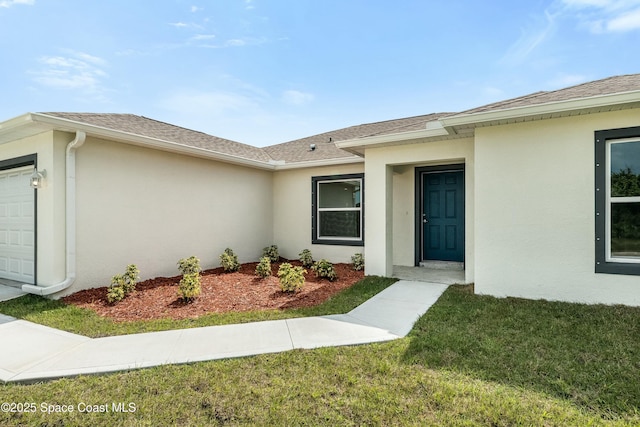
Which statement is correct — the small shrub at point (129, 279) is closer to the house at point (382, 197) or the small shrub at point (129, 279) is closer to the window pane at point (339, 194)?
the house at point (382, 197)

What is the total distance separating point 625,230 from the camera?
187 inches

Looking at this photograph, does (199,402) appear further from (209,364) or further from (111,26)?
(111,26)

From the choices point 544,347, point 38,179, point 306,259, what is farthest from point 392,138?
point 38,179

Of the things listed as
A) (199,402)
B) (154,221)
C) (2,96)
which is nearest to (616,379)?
(199,402)

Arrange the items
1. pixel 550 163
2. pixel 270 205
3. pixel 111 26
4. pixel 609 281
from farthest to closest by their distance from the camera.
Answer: pixel 270 205 → pixel 111 26 → pixel 550 163 → pixel 609 281

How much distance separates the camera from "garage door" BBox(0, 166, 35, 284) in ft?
20.5

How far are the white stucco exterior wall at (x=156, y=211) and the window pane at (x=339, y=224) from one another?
207cm

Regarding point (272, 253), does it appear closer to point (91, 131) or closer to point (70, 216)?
point (70, 216)

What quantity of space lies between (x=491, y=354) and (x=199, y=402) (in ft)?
9.70

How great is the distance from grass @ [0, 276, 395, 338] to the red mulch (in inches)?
8.0

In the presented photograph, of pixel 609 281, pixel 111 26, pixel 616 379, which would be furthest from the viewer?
pixel 111 26

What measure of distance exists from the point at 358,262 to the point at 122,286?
5214 mm

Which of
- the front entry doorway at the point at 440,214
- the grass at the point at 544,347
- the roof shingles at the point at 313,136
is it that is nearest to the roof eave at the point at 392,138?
the roof shingles at the point at 313,136

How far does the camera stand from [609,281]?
15.4ft
